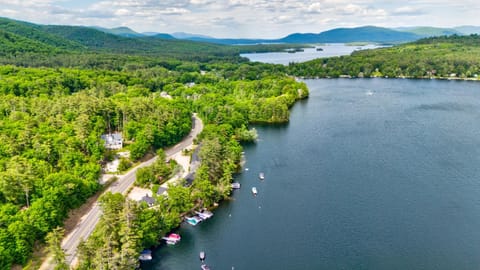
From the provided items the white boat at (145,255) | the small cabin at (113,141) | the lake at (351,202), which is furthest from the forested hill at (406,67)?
the white boat at (145,255)

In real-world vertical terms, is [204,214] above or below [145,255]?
above

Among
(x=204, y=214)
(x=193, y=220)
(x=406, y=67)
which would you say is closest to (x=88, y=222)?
(x=193, y=220)

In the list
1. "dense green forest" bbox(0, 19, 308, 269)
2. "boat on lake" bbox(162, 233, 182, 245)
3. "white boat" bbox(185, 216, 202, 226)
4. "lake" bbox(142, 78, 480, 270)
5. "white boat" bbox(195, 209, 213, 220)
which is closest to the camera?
"dense green forest" bbox(0, 19, 308, 269)

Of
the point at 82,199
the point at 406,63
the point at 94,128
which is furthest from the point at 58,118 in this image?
the point at 406,63

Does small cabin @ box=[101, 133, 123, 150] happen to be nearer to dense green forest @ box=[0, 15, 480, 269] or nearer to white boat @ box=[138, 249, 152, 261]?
dense green forest @ box=[0, 15, 480, 269]

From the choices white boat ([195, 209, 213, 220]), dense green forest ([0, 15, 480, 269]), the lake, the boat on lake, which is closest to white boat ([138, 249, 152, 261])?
the lake

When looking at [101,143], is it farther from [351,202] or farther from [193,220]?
[351,202]

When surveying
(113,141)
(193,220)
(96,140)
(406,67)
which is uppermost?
(406,67)

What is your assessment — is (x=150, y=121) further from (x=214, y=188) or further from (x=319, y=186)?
(x=319, y=186)
